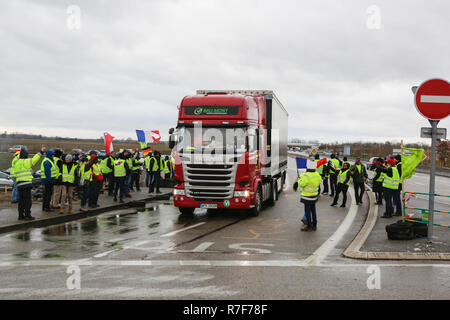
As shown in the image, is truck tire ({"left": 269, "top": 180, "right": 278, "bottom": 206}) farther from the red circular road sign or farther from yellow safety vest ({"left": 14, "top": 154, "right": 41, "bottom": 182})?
the red circular road sign

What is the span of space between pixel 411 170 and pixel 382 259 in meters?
2.84

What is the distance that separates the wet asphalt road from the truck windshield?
211 cm

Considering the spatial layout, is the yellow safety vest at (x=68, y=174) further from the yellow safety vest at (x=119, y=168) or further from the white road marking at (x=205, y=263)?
the white road marking at (x=205, y=263)

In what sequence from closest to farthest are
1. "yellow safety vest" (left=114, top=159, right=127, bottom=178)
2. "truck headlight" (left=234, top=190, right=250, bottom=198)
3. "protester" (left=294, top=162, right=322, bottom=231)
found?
"protester" (left=294, top=162, right=322, bottom=231) → "truck headlight" (left=234, top=190, right=250, bottom=198) → "yellow safety vest" (left=114, top=159, right=127, bottom=178)

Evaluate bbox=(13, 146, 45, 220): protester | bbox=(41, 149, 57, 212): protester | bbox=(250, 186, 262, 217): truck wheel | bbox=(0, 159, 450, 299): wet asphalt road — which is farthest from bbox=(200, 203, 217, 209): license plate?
bbox=(41, 149, 57, 212): protester

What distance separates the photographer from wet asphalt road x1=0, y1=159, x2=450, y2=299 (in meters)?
5.80

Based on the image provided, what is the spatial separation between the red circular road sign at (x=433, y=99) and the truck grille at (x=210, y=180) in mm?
5422

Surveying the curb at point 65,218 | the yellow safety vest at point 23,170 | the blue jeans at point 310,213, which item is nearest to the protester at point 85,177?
the curb at point 65,218

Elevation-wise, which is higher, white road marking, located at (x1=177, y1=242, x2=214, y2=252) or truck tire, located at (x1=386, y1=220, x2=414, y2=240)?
truck tire, located at (x1=386, y1=220, x2=414, y2=240)

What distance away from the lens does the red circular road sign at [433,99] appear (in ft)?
26.9
